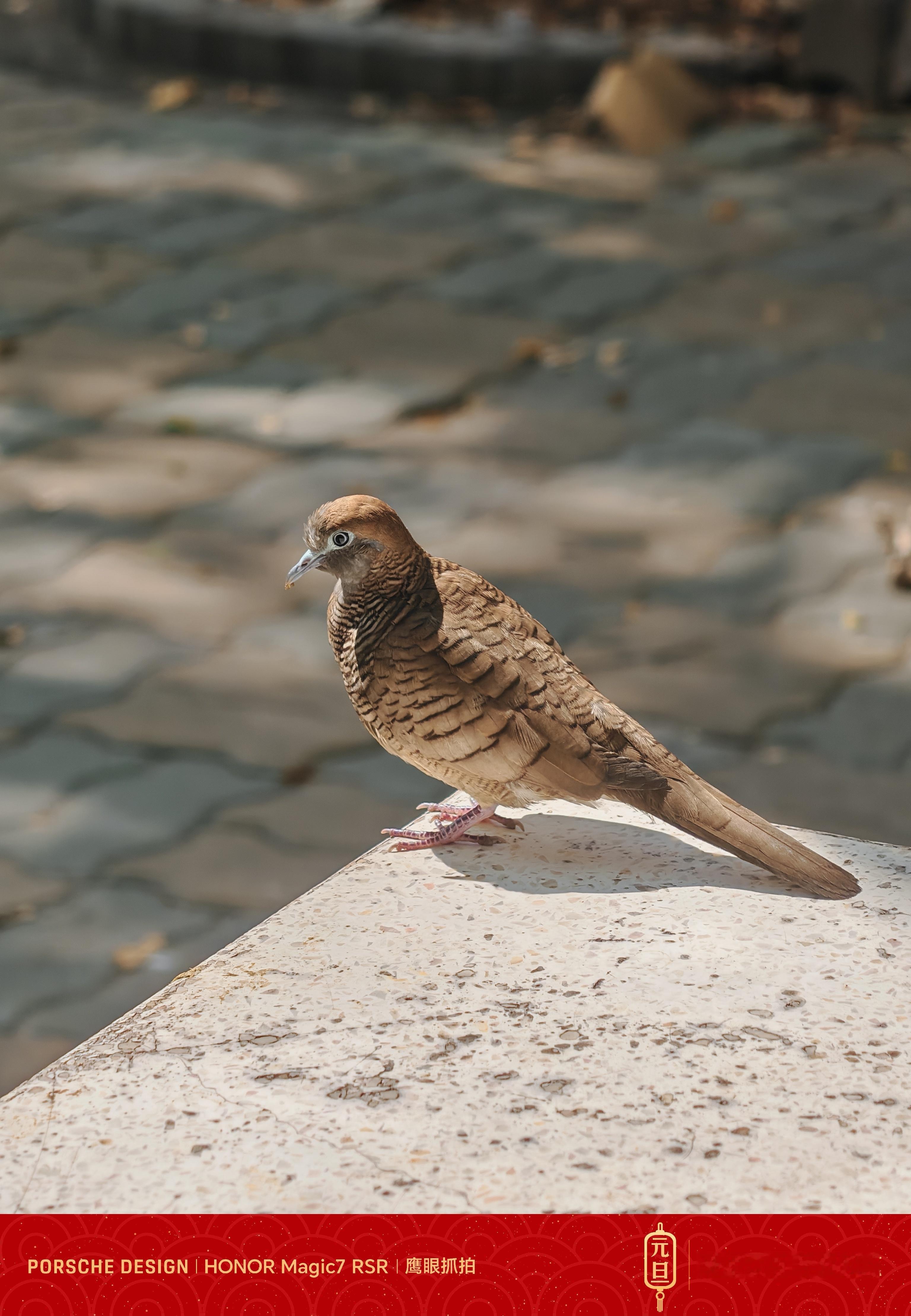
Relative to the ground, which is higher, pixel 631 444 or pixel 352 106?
pixel 352 106

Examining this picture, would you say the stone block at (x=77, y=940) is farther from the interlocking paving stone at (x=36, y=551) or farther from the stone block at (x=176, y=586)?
the interlocking paving stone at (x=36, y=551)

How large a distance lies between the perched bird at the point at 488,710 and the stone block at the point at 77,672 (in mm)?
1685

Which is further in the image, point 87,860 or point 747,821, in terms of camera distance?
point 87,860

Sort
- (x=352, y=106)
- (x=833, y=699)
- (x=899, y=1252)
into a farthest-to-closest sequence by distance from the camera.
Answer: (x=352, y=106) → (x=833, y=699) → (x=899, y=1252)

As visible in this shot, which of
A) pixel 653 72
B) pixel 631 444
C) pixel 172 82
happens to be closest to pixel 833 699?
pixel 631 444

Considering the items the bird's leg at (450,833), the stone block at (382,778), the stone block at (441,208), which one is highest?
the stone block at (441,208)

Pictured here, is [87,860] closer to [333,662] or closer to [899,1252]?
[333,662]

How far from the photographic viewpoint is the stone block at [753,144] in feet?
22.9

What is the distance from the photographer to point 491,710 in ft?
6.32

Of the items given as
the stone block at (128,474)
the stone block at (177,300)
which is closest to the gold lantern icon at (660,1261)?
the stone block at (128,474)

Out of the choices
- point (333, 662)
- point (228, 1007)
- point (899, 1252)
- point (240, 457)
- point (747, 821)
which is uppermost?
point (240, 457)

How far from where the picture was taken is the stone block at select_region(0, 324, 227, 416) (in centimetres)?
496

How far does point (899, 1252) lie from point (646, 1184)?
0.24m

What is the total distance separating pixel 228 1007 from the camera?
1.73m
